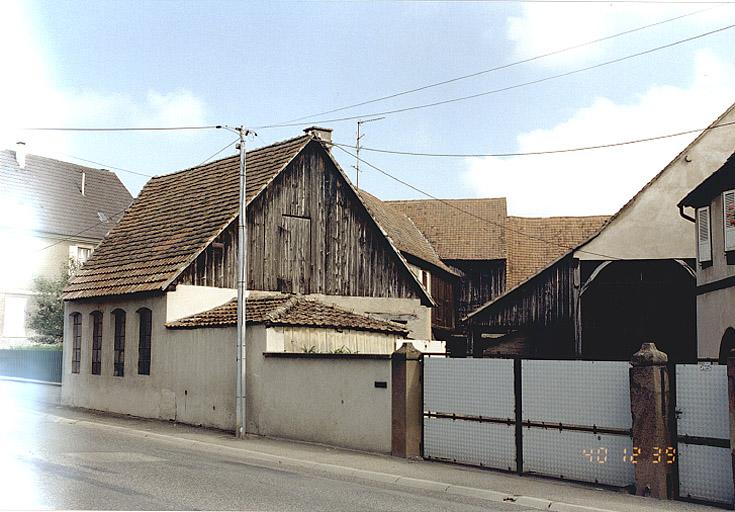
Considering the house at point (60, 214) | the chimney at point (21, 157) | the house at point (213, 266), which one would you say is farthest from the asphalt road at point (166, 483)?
the house at point (60, 214)

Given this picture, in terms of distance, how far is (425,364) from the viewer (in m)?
16.2

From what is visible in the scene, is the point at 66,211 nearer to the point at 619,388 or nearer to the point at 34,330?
the point at 34,330

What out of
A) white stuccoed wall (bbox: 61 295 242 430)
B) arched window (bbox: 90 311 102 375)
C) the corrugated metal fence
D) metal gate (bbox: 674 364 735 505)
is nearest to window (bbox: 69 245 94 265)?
the corrugated metal fence

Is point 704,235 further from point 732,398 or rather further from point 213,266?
point 213,266

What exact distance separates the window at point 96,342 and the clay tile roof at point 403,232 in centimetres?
1593

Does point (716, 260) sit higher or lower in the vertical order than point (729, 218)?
lower

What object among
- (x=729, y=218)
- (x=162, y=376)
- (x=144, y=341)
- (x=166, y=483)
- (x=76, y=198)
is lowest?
(x=166, y=483)

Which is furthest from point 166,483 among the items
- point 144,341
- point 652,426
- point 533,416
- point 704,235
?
point 704,235

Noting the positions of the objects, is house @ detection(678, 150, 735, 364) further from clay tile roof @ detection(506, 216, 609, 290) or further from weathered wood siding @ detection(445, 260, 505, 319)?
clay tile roof @ detection(506, 216, 609, 290)

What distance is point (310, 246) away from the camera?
27656mm

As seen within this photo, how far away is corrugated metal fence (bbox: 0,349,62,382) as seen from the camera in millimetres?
41219

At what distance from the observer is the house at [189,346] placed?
20.7 m

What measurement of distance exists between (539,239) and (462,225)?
4828 mm

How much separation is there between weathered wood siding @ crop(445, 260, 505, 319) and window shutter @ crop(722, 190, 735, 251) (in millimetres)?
28831
